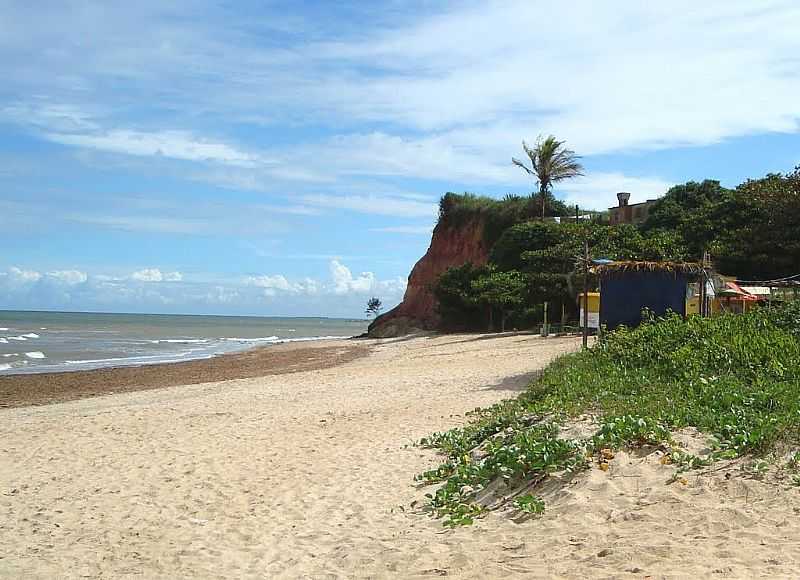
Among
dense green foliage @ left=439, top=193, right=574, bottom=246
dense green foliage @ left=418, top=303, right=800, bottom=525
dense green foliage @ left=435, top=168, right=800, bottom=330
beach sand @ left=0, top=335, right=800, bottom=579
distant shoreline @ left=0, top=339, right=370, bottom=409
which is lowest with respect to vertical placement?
distant shoreline @ left=0, top=339, right=370, bottom=409

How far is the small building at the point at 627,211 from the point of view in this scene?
40.3m

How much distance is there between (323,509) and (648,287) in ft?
37.7

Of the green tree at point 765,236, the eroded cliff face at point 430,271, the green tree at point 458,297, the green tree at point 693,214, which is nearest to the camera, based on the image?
the green tree at point 765,236

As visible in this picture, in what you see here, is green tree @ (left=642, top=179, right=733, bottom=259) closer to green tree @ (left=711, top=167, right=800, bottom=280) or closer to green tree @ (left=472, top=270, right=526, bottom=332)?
green tree @ (left=711, top=167, right=800, bottom=280)

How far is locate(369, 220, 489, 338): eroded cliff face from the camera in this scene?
149 ft

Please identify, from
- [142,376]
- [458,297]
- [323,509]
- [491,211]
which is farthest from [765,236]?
[323,509]

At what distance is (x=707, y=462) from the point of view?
6.08 meters

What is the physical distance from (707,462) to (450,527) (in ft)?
6.47

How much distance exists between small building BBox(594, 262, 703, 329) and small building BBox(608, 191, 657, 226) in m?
23.5

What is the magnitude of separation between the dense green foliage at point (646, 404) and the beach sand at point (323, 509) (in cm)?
31

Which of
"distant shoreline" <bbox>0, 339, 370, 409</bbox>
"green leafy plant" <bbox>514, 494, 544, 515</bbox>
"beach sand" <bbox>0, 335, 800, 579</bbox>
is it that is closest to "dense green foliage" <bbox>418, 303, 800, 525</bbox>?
"beach sand" <bbox>0, 335, 800, 579</bbox>

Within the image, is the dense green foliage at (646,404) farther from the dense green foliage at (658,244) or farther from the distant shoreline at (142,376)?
the dense green foliage at (658,244)

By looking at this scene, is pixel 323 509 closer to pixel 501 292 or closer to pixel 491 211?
pixel 501 292

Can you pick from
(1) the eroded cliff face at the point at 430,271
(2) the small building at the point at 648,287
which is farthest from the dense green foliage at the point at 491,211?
(2) the small building at the point at 648,287
